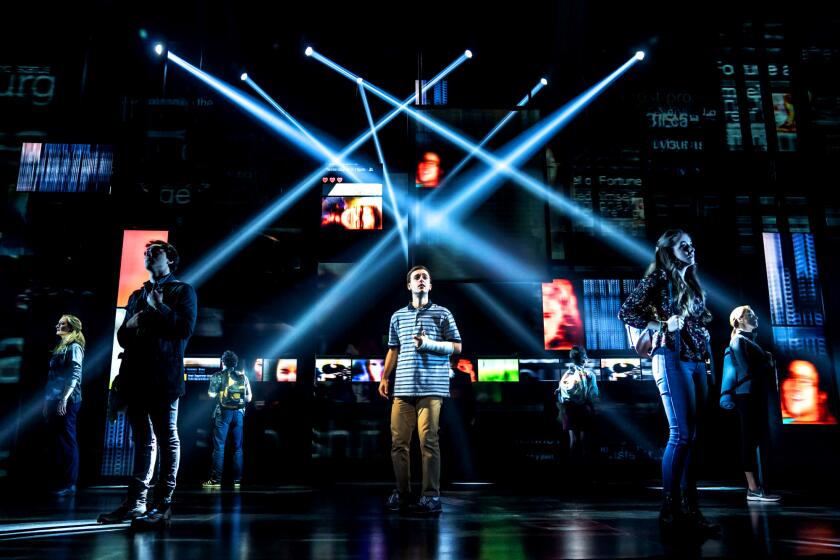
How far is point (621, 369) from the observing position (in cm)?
855

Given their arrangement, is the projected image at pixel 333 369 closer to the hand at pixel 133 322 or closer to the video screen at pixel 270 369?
the video screen at pixel 270 369

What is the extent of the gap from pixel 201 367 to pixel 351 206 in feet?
10.5

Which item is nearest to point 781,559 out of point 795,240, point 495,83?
point 795,240

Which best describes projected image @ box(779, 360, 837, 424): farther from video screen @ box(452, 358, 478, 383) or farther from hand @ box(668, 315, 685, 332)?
hand @ box(668, 315, 685, 332)

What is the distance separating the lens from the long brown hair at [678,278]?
3.26m

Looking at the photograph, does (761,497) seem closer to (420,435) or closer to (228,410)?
(420,435)

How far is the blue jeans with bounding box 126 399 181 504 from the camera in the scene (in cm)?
341

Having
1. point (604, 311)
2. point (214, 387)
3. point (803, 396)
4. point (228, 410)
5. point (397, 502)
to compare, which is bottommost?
point (397, 502)

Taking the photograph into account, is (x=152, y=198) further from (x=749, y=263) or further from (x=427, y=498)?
(x=749, y=263)

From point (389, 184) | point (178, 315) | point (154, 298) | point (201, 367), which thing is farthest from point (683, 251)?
point (201, 367)

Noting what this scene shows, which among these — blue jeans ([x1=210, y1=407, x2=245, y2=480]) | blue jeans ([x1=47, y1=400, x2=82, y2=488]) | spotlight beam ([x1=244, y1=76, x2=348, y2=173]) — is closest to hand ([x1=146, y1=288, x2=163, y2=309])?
blue jeans ([x1=47, y1=400, x2=82, y2=488])

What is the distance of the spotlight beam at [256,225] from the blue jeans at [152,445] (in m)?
4.91

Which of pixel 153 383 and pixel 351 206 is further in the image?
pixel 351 206

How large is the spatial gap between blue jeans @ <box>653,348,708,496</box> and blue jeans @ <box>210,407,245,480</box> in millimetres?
5352
